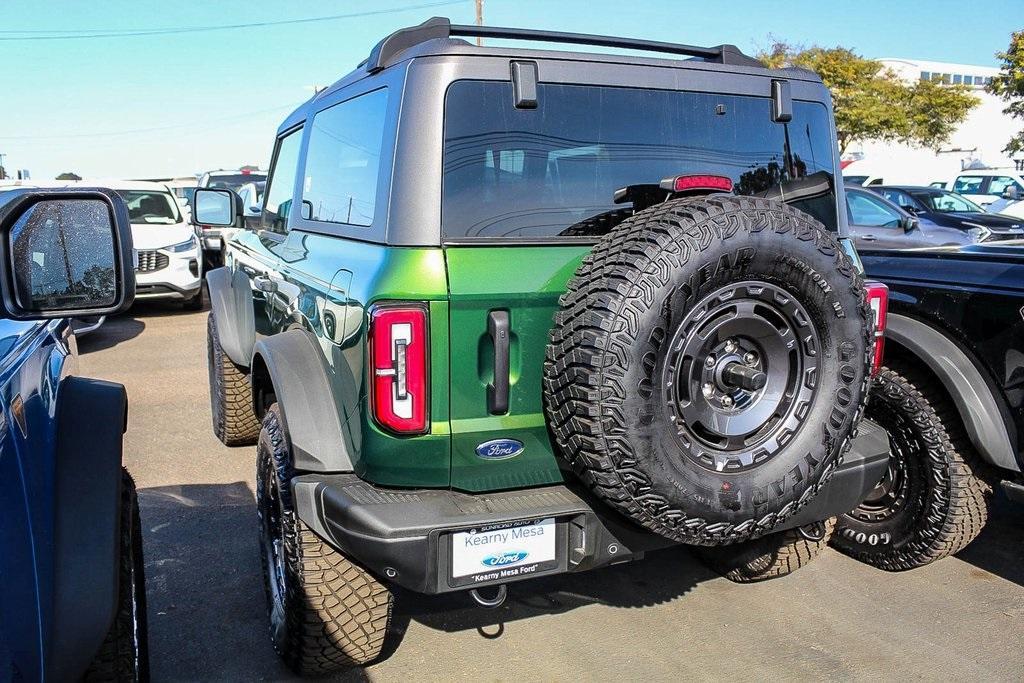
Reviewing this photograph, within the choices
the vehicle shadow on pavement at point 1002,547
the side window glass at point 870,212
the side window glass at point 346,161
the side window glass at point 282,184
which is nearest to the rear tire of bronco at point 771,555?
the vehicle shadow on pavement at point 1002,547

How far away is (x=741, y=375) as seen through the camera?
236 cm

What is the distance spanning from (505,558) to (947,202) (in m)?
14.5

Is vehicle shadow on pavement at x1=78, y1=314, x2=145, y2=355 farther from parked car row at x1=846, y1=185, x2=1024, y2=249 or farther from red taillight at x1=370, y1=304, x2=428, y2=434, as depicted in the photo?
parked car row at x1=846, y1=185, x2=1024, y2=249

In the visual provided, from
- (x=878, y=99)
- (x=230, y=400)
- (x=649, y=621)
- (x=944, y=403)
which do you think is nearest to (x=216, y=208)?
(x=230, y=400)

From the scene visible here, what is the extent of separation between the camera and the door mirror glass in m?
1.68

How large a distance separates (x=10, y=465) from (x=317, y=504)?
3.47 feet

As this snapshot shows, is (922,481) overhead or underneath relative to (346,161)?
underneath

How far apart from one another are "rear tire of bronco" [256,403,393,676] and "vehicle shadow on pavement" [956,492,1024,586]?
278cm

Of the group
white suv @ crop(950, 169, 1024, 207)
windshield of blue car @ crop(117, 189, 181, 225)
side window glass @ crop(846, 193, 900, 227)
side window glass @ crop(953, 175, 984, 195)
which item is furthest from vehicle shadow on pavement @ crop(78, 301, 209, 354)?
side window glass @ crop(953, 175, 984, 195)

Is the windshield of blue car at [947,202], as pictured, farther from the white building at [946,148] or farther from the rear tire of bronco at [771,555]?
the rear tire of bronco at [771,555]

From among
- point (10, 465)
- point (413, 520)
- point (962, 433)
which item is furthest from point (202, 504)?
point (962, 433)

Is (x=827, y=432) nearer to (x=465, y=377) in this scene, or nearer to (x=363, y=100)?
(x=465, y=377)

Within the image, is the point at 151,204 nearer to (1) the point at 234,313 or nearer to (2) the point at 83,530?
(1) the point at 234,313

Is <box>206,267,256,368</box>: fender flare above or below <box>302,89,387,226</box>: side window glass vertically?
below
